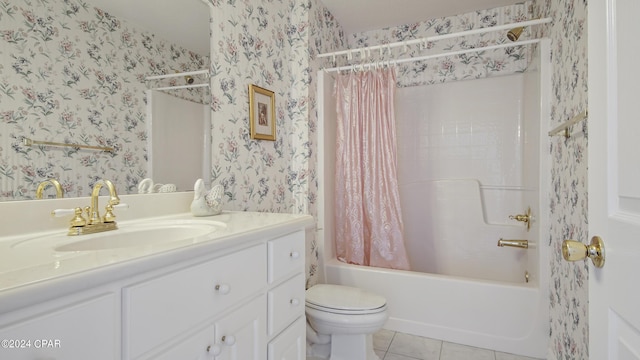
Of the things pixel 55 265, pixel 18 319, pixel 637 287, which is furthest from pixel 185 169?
pixel 637 287

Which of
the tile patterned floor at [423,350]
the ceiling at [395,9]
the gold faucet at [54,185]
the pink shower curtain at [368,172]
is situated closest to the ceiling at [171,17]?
the gold faucet at [54,185]

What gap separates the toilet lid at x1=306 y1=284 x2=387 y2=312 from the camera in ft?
5.08

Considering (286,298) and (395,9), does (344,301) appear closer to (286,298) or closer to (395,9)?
(286,298)

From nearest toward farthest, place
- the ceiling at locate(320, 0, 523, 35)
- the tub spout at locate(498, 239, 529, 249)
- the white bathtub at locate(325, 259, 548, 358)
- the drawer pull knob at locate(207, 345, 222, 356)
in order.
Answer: the drawer pull knob at locate(207, 345, 222, 356) < the white bathtub at locate(325, 259, 548, 358) < the tub spout at locate(498, 239, 529, 249) < the ceiling at locate(320, 0, 523, 35)

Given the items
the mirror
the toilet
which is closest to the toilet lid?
the toilet

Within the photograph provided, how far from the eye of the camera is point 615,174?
21.2 inches

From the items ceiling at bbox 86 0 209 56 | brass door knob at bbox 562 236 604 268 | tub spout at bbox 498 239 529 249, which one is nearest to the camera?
brass door knob at bbox 562 236 604 268

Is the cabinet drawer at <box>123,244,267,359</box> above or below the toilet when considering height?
above

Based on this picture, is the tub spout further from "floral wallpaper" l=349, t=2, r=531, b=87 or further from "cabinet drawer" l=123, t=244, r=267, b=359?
"cabinet drawer" l=123, t=244, r=267, b=359

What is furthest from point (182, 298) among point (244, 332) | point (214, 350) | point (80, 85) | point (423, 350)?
point (423, 350)

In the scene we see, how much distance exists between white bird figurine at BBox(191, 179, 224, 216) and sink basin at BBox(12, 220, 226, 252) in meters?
0.13

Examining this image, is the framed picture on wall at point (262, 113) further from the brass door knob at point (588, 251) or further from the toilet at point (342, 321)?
the brass door knob at point (588, 251)

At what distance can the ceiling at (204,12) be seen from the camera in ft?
3.88

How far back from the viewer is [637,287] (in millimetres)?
460
